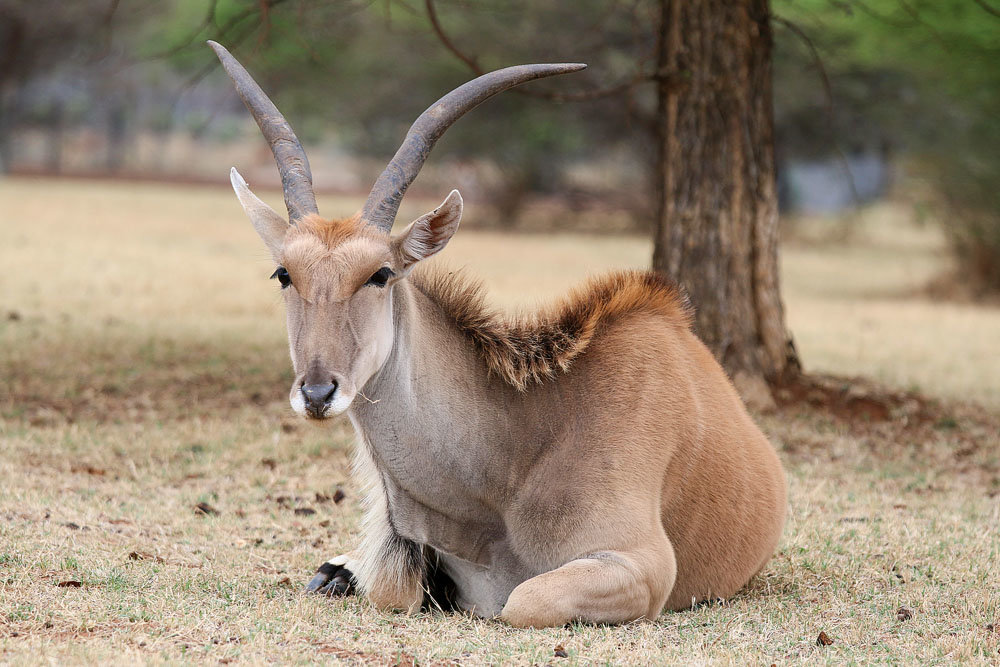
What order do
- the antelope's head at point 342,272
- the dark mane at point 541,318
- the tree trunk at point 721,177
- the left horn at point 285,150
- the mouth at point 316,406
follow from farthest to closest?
the tree trunk at point 721,177 < the dark mane at point 541,318 < the left horn at point 285,150 < the antelope's head at point 342,272 < the mouth at point 316,406

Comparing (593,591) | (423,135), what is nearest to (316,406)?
(593,591)

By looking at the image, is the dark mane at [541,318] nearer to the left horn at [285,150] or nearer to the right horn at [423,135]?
the right horn at [423,135]

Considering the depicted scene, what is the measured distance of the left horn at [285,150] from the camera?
4.39 m

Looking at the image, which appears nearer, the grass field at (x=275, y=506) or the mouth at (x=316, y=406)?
the mouth at (x=316, y=406)

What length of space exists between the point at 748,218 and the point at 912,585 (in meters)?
3.56

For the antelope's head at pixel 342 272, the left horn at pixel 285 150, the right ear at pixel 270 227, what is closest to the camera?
the antelope's head at pixel 342 272

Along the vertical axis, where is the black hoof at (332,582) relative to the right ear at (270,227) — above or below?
below

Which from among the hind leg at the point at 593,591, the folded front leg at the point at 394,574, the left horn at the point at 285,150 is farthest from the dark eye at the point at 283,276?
the hind leg at the point at 593,591

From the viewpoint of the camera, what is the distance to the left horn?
4395mm

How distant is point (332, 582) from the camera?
466 cm

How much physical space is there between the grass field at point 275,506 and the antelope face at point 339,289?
85cm

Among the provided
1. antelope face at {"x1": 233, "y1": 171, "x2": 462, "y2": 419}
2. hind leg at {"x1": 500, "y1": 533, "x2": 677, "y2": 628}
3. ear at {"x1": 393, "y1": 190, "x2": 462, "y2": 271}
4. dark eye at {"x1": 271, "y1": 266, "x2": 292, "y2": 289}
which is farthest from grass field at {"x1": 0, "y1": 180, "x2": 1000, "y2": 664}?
dark eye at {"x1": 271, "y1": 266, "x2": 292, "y2": 289}

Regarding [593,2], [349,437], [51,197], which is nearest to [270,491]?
[349,437]

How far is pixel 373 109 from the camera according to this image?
24094 millimetres
